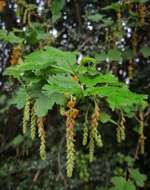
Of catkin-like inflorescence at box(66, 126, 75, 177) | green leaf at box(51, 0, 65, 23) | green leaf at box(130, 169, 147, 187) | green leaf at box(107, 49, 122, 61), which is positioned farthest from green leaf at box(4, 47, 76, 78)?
green leaf at box(130, 169, 147, 187)

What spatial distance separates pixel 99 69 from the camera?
10.8ft

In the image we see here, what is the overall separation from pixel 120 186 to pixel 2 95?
1.49 m

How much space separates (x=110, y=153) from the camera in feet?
13.1

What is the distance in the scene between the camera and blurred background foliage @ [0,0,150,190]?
3146mm

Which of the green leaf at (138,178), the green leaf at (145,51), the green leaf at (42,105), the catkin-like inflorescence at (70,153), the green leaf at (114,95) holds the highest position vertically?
the green leaf at (114,95)

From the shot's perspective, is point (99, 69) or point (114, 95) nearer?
point (114, 95)

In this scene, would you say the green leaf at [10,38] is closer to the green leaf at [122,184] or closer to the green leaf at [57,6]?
the green leaf at [57,6]

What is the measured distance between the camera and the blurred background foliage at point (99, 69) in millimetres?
3146

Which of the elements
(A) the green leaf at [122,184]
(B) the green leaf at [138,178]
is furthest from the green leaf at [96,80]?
(B) the green leaf at [138,178]

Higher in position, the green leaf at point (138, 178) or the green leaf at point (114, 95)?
the green leaf at point (114, 95)

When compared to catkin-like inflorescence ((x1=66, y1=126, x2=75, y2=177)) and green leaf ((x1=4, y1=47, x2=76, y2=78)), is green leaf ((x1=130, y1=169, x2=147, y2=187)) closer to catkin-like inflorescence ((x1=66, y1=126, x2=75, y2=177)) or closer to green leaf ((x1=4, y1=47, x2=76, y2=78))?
green leaf ((x1=4, y1=47, x2=76, y2=78))

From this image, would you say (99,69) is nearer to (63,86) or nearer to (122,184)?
(122,184)

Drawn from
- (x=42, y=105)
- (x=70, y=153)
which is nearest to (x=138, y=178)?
(x=42, y=105)

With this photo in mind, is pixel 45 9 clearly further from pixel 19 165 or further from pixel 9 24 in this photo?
pixel 19 165
